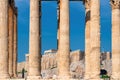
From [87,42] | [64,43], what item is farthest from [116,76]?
[64,43]

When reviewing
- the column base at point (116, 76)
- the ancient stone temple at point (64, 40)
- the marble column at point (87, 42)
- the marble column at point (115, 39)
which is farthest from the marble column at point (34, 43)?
the marble column at point (115, 39)

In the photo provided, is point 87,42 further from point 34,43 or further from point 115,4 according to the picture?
point 34,43

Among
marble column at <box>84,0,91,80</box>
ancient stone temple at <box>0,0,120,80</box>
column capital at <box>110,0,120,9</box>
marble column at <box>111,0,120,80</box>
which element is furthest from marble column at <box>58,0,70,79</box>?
column capital at <box>110,0,120,9</box>

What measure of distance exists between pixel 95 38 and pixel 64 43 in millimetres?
7152

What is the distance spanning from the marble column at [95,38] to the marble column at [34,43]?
12.0 m

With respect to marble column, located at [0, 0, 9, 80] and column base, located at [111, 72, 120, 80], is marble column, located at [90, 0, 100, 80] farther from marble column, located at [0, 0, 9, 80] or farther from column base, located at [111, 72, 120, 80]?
marble column, located at [0, 0, 9, 80]

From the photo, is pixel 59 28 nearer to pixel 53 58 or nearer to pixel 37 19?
pixel 37 19

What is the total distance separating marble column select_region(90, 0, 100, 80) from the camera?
97750 mm

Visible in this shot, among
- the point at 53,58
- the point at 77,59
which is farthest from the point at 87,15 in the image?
the point at 53,58

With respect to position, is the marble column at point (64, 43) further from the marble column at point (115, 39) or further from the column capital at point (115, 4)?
the column capital at point (115, 4)

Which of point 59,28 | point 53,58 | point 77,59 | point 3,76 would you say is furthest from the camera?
point 53,58

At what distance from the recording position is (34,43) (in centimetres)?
9612

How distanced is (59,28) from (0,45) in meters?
16.0

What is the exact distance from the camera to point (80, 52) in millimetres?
187250
